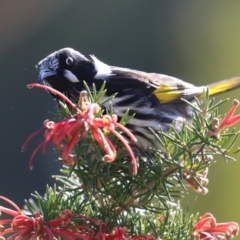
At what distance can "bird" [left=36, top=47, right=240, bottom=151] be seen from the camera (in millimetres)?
1728

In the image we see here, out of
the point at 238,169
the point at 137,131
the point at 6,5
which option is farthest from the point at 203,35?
the point at 137,131

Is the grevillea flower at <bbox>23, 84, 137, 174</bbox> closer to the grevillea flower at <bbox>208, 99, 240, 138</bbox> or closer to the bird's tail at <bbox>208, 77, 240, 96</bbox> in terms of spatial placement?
the grevillea flower at <bbox>208, 99, 240, 138</bbox>

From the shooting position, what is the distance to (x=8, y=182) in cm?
398

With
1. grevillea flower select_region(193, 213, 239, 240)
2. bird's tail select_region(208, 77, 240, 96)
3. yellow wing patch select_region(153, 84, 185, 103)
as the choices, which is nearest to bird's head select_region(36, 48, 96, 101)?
yellow wing patch select_region(153, 84, 185, 103)

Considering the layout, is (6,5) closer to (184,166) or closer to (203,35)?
(203,35)

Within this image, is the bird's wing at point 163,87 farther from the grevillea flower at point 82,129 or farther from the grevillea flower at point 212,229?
the grevillea flower at point 82,129

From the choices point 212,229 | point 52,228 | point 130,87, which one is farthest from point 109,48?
point 52,228

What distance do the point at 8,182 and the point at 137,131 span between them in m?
2.50

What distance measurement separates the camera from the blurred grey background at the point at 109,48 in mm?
3988

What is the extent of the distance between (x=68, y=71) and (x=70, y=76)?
0.01m

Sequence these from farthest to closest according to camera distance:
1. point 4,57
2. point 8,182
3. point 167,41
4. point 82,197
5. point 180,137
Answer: point 167,41 < point 4,57 < point 8,182 < point 82,197 < point 180,137

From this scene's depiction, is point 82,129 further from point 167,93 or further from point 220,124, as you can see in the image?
point 167,93

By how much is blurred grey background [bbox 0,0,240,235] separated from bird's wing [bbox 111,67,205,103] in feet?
6.14

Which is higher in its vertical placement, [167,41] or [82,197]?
[167,41]
